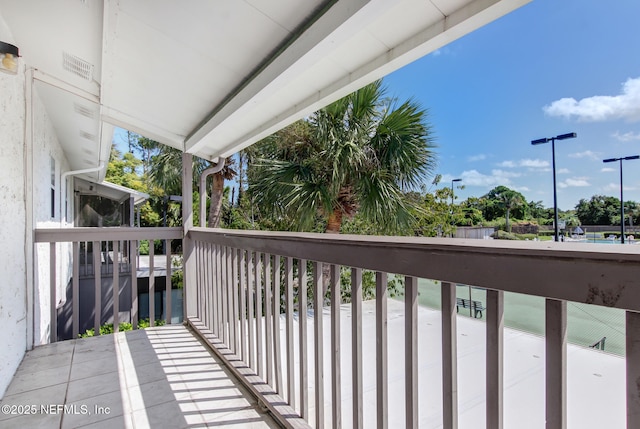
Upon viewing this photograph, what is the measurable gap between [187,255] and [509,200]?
11482mm

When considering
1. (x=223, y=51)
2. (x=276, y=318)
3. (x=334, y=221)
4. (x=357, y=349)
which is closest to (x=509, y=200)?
(x=334, y=221)

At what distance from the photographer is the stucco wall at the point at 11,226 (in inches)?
82.4

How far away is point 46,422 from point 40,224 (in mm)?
2711

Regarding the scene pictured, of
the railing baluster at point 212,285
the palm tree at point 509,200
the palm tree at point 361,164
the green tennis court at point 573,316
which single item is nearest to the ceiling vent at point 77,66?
the railing baluster at point 212,285

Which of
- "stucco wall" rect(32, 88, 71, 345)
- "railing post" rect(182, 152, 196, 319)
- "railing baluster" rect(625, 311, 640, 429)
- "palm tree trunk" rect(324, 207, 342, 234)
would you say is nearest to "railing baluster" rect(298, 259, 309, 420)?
"railing baluster" rect(625, 311, 640, 429)

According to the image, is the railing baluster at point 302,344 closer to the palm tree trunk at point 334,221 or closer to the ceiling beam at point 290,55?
the ceiling beam at point 290,55

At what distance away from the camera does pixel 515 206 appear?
11.0 m

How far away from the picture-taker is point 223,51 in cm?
185

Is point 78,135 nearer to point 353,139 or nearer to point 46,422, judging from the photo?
point 353,139

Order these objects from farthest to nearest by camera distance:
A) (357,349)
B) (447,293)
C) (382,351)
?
(357,349), (382,351), (447,293)

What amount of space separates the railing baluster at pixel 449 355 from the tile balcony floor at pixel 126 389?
3.63ft

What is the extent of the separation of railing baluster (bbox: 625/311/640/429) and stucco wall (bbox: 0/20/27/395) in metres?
2.86

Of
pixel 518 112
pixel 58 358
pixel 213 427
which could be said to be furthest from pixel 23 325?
pixel 518 112

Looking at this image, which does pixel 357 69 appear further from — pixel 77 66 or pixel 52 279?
pixel 52 279
